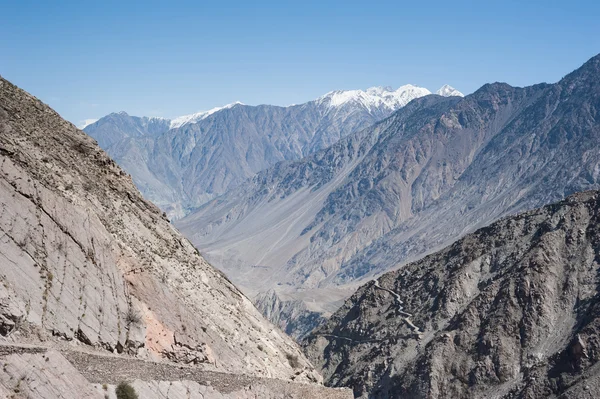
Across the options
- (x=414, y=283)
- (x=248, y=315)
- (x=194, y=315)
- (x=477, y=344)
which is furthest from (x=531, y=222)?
(x=194, y=315)

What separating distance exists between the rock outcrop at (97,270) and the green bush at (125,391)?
2555 mm

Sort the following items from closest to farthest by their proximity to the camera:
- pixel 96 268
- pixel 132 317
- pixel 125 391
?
pixel 125 391 < pixel 96 268 < pixel 132 317

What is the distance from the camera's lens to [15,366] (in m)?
22.6

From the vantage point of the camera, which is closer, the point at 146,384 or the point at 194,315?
the point at 146,384

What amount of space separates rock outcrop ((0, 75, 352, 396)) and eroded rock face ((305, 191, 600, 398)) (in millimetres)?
25513

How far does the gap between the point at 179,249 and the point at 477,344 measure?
1379 inches

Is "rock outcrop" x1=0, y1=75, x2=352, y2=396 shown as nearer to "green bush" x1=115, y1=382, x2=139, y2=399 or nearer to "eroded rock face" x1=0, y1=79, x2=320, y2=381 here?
"eroded rock face" x1=0, y1=79, x2=320, y2=381

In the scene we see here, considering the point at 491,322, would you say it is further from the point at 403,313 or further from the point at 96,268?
the point at 96,268

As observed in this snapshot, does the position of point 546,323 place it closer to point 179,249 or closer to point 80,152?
point 179,249

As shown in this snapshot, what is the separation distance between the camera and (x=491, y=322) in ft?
229

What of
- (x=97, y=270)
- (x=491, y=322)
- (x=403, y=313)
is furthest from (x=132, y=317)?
(x=403, y=313)

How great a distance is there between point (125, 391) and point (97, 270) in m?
6.03

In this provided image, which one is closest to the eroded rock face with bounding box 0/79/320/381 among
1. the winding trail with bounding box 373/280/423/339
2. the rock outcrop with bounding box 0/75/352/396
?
the rock outcrop with bounding box 0/75/352/396

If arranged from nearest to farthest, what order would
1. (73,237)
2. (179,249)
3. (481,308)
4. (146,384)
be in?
(146,384), (73,237), (179,249), (481,308)
